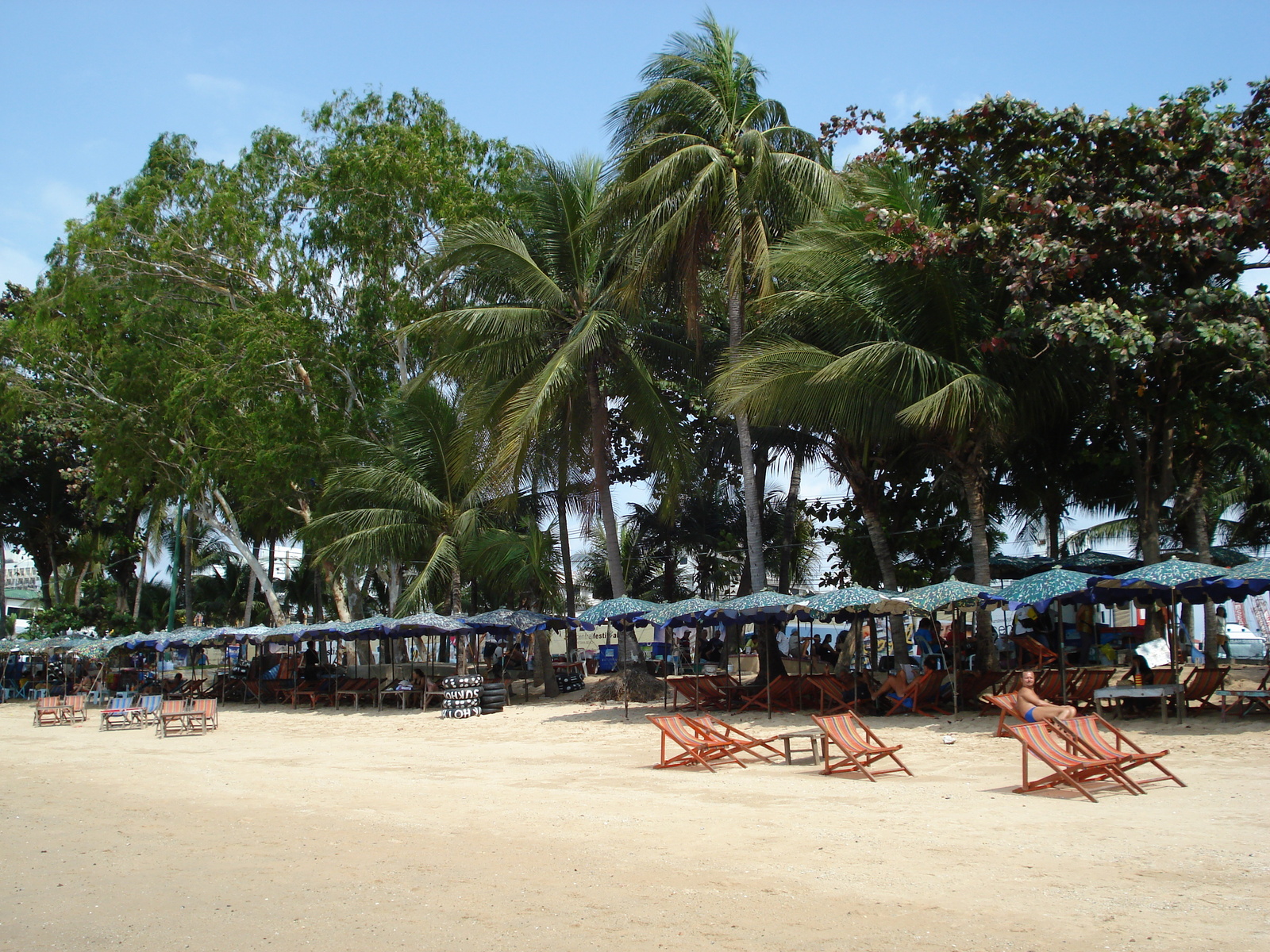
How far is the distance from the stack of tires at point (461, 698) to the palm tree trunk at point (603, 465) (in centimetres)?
363

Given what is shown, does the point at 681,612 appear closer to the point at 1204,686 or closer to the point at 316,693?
the point at 1204,686

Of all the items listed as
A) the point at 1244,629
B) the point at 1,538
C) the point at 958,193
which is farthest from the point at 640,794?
the point at 1,538

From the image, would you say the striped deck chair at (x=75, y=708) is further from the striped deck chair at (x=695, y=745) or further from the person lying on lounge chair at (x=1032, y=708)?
the person lying on lounge chair at (x=1032, y=708)

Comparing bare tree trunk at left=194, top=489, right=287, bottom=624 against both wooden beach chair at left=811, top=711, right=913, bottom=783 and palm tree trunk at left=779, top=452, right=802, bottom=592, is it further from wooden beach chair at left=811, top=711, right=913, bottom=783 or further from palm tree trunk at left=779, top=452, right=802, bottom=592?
wooden beach chair at left=811, top=711, right=913, bottom=783

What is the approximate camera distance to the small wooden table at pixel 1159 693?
13430 mm

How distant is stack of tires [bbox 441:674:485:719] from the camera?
2036 cm

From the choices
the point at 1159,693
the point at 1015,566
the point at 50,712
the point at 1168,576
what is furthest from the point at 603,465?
the point at 50,712

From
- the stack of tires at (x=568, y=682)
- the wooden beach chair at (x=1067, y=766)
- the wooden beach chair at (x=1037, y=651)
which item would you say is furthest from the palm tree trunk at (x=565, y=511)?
the wooden beach chair at (x=1067, y=766)

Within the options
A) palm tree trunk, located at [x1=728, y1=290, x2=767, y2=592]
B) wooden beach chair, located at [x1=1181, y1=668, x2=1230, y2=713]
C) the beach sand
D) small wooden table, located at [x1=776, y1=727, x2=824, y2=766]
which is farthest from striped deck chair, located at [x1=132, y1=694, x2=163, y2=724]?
wooden beach chair, located at [x1=1181, y1=668, x2=1230, y2=713]

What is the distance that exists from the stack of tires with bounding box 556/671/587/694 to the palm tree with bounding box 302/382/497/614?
132 inches

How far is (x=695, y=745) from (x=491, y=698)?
9.75 m

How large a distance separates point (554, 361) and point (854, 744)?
1095 centimetres

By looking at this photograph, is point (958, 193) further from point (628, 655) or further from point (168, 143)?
point (168, 143)

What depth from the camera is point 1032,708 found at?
10.6 meters
